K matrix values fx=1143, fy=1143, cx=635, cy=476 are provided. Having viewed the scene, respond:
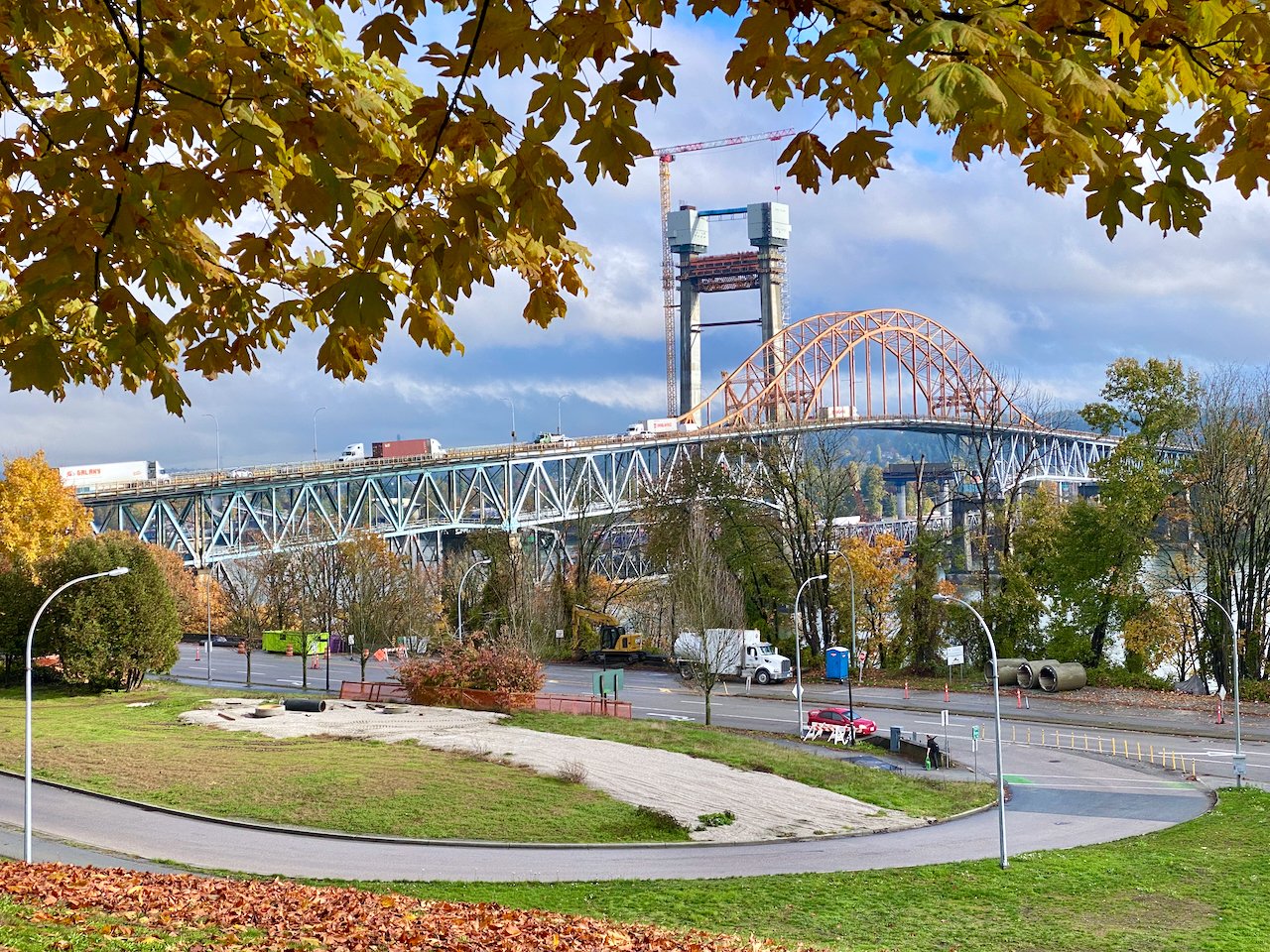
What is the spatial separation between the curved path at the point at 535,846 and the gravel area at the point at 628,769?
1224 mm

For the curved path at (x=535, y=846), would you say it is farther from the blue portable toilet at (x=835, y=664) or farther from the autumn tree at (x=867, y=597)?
the autumn tree at (x=867, y=597)

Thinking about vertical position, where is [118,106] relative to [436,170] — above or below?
above

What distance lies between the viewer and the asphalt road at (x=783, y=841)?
2230 centimetres

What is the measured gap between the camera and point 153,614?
165 feet

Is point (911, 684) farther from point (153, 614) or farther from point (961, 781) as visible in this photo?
point (153, 614)

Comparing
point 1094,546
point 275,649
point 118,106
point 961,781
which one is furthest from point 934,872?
point 275,649

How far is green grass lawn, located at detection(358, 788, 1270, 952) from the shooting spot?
16.7m

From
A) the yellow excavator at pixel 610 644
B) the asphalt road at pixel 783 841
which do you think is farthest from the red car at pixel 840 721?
the yellow excavator at pixel 610 644

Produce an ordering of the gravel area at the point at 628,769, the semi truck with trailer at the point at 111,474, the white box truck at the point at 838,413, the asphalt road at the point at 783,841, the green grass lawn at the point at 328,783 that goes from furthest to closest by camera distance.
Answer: the white box truck at the point at 838,413, the semi truck with trailer at the point at 111,474, the gravel area at the point at 628,769, the green grass lawn at the point at 328,783, the asphalt road at the point at 783,841

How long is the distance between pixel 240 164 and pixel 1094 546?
5001 centimetres

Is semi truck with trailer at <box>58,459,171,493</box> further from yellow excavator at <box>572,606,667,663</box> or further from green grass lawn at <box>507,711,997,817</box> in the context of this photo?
green grass lawn at <box>507,711,997,817</box>

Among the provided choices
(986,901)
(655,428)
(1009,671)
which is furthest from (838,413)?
(986,901)

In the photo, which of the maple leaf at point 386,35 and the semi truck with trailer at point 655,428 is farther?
the semi truck with trailer at point 655,428

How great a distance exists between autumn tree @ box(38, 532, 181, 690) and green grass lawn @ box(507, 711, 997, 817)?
62.5 feet
